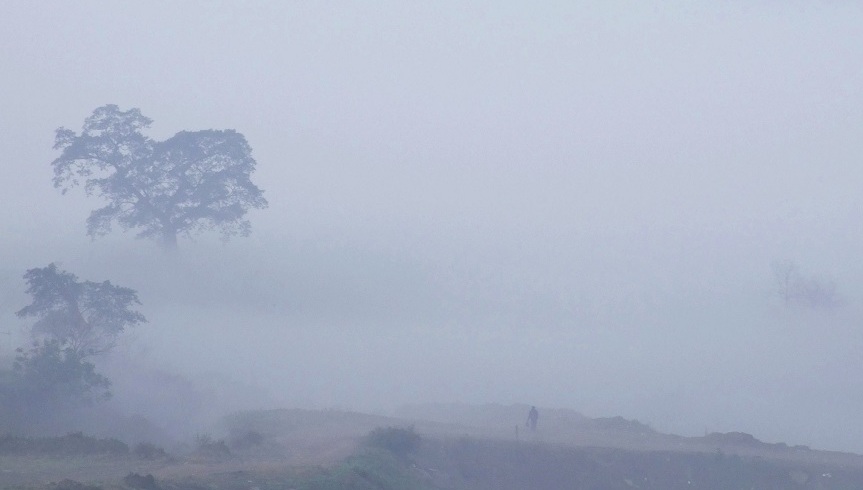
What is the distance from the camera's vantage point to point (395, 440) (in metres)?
31.2

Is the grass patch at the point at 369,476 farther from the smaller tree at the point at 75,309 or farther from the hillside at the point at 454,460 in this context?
the smaller tree at the point at 75,309

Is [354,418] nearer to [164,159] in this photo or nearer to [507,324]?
[164,159]

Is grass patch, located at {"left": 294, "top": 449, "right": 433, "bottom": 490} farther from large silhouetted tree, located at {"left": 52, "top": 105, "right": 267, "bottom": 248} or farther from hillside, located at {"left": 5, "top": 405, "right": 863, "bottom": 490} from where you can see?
large silhouetted tree, located at {"left": 52, "top": 105, "right": 267, "bottom": 248}

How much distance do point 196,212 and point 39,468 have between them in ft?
114

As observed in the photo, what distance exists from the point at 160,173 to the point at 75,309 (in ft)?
56.2

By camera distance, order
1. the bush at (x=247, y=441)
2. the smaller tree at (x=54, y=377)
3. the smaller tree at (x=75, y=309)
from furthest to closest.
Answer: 1. the smaller tree at (x=75, y=309)
2. the smaller tree at (x=54, y=377)
3. the bush at (x=247, y=441)

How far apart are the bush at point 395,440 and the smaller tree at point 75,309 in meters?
14.7

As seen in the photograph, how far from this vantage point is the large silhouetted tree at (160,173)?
57344mm

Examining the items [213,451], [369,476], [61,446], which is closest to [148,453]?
[213,451]

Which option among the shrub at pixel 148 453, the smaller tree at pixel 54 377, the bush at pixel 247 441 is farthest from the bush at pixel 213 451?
the smaller tree at pixel 54 377

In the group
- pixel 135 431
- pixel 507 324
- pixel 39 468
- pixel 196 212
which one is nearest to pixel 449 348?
pixel 507 324

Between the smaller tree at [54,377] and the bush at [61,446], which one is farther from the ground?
the smaller tree at [54,377]

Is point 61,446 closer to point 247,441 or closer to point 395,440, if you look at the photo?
point 247,441

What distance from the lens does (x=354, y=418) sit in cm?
3722
